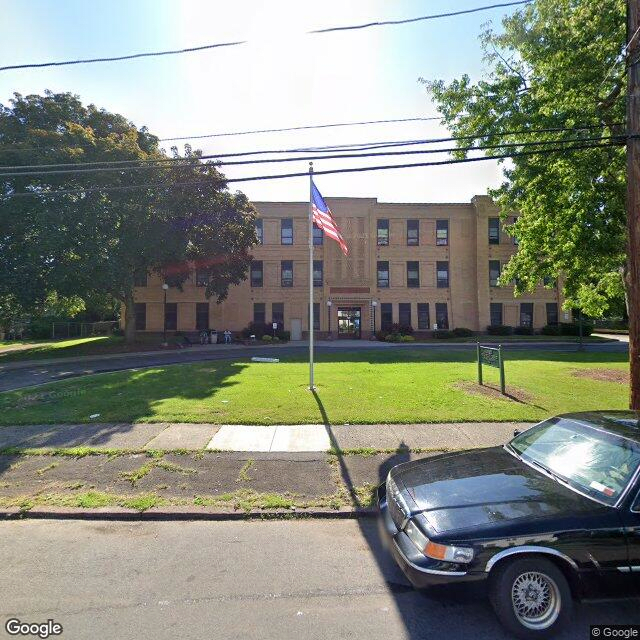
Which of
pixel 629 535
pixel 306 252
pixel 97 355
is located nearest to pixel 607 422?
pixel 629 535

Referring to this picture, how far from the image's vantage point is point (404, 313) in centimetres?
3506

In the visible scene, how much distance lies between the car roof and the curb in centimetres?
245

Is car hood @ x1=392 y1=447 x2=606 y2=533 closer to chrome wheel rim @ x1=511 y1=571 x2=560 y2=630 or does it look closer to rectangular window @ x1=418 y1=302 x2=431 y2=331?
chrome wheel rim @ x1=511 y1=571 x2=560 y2=630

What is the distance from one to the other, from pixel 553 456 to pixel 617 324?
174ft

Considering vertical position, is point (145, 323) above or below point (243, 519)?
above

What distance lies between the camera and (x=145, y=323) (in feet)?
112

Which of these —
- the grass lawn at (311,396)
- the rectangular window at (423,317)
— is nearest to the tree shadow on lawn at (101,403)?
the grass lawn at (311,396)

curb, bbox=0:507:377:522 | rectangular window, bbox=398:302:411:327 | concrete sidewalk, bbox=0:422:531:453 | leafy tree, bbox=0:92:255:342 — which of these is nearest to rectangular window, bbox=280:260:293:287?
rectangular window, bbox=398:302:411:327

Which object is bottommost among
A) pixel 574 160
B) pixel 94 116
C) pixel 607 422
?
pixel 607 422

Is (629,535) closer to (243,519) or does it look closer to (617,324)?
(243,519)

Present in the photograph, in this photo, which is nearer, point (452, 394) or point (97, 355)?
point (452, 394)

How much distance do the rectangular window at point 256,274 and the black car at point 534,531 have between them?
106 ft

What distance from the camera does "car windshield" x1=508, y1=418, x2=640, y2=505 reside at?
117 inches

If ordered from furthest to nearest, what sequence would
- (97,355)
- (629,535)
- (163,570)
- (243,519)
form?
(97,355) < (243,519) < (163,570) < (629,535)
